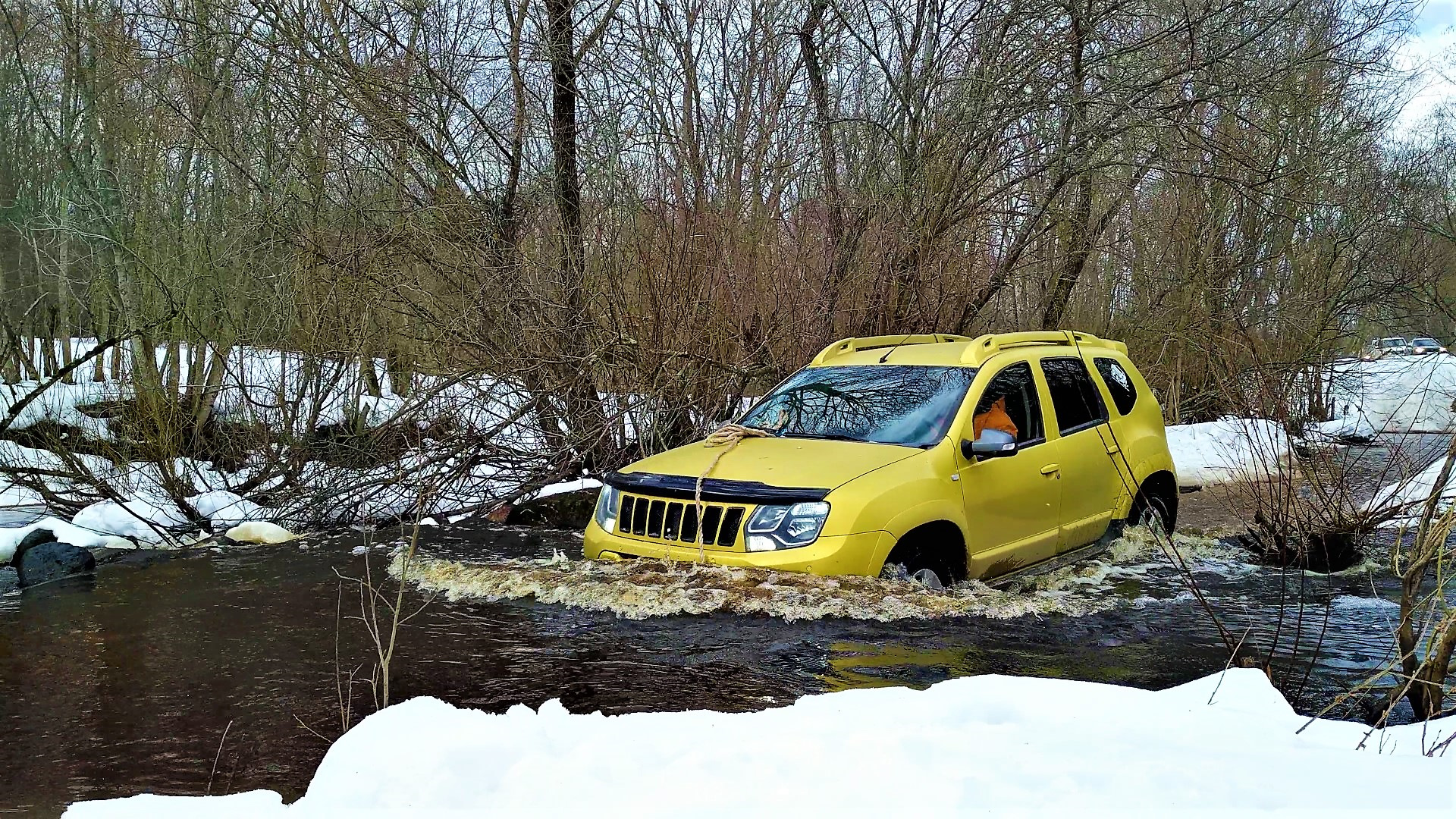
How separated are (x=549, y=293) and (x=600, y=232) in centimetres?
92

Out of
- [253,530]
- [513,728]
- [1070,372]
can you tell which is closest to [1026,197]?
[1070,372]

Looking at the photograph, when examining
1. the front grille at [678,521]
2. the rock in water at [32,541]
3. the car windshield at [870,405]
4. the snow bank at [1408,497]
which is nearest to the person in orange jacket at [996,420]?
the car windshield at [870,405]

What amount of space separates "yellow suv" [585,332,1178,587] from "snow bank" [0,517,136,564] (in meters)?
5.43

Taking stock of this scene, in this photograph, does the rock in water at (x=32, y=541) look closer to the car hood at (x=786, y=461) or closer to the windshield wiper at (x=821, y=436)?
the car hood at (x=786, y=461)

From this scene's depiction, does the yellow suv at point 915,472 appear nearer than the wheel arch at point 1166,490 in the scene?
Yes

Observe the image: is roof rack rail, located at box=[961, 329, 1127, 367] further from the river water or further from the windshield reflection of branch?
the river water

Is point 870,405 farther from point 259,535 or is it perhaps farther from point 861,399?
point 259,535

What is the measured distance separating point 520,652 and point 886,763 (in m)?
3.30

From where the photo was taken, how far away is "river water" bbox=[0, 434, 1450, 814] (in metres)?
5.30

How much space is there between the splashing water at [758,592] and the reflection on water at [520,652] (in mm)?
22

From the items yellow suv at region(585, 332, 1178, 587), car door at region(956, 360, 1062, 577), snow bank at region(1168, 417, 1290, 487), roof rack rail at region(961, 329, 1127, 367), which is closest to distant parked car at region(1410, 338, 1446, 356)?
snow bank at region(1168, 417, 1290, 487)

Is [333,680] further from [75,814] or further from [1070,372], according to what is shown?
[1070,372]

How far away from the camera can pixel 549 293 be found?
12.4 metres

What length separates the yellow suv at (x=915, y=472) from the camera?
6582 millimetres
